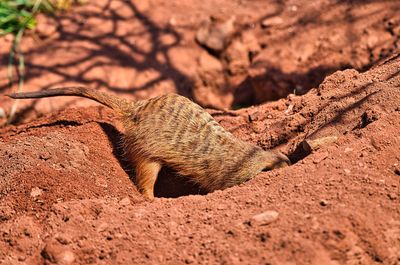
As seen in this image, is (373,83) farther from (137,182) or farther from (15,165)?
(15,165)

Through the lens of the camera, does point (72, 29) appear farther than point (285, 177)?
Result: Yes

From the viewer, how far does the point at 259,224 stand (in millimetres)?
2736

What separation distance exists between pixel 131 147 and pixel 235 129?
782 mm

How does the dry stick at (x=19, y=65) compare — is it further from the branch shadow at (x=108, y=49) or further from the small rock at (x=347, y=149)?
the small rock at (x=347, y=149)

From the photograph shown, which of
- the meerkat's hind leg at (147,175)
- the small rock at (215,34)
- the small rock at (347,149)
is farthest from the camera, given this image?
the small rock at (215,34)

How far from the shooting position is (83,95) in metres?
4.05

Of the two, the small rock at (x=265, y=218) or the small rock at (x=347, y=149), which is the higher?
the small rock at (x=347, y=149)

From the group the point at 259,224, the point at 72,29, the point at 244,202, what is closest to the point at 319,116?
the point at 244,202

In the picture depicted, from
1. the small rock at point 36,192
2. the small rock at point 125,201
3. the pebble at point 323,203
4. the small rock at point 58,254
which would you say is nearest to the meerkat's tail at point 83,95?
the small rock at point 36,192

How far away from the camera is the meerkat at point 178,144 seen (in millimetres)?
3895

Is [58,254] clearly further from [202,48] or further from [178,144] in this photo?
[202,48]

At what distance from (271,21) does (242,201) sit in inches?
124

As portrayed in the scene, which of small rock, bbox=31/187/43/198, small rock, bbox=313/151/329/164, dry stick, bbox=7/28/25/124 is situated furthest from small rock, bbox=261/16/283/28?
small rock, bbox=31/187/43/198

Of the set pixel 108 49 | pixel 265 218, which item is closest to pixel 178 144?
pixel 265 218
